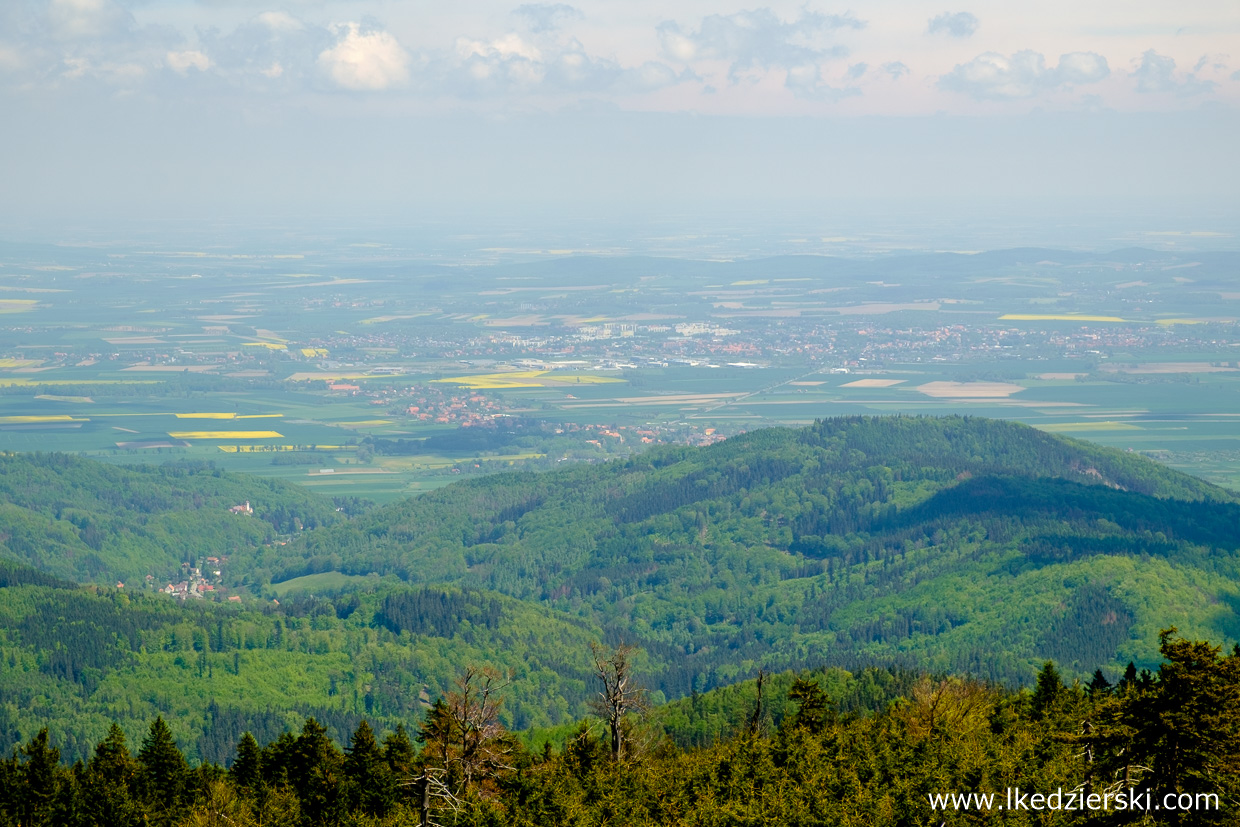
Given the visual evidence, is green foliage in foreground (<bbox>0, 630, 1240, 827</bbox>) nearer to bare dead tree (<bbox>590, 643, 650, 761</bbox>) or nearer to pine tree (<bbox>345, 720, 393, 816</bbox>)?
pine tree (<bbox>345, 720, 393, 816</bbox>)

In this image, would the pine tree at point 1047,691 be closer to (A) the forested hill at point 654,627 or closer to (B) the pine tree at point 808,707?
(B) the pine tree at point 808,707

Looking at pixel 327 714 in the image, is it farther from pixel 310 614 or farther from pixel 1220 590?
pixel 1220 590

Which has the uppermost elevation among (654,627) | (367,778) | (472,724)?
(472,724)

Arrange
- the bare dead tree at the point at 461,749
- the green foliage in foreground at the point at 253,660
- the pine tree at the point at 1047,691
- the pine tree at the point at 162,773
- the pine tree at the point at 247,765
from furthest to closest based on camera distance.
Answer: the green foliage in foreground at the point at 253,660 → the pine tree at the point at 1047,691 → the pine tree at the point at 247,765 → the pine tree at the point at 162,773 → the bare dead tree at the point at 461,749

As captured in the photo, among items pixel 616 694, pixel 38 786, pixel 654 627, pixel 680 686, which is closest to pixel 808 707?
pixel 616 694

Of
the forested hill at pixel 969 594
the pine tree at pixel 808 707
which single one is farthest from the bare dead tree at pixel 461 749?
the forested hill at pixel 969 594

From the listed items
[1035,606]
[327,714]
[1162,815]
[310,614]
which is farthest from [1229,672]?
[310,614]

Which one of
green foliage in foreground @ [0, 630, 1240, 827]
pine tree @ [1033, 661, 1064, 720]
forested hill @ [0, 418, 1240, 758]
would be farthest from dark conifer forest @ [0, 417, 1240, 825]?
forested hill @ [0, 418, 1240, 758]

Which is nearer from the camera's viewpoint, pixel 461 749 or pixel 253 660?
pixel 461 749

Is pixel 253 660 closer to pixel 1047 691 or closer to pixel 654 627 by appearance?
pixel 654 627
